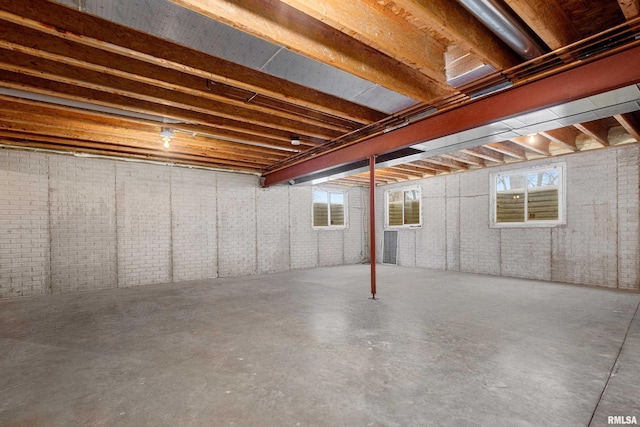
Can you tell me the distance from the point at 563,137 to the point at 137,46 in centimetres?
626

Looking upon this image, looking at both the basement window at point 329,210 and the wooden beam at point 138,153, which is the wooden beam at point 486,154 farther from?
the wooden beam at point 138,153

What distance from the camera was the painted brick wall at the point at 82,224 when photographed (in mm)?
5496

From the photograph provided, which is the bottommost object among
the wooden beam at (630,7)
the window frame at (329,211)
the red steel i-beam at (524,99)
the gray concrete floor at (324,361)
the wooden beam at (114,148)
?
the gray concrete floor at (324,361)

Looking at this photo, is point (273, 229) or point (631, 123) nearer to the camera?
point (631, 123)

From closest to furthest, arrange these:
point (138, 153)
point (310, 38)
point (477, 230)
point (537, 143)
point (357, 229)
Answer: point (310, 38)
point (537, 143)
point (138, 153)
point (477, 230)
point (357, 229)

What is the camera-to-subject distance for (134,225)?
6.24 meters

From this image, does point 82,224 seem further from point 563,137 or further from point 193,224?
point 563,137

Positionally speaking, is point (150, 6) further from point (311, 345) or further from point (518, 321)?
point (518, 321)

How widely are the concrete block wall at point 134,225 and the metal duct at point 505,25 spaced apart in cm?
633

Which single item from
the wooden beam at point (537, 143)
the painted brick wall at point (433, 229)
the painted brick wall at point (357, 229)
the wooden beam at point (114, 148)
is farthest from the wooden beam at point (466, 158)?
the wooden beam at point (114, 148)

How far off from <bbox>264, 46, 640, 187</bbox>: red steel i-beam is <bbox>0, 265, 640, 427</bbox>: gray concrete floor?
90.3 inches

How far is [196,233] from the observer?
6.95 m

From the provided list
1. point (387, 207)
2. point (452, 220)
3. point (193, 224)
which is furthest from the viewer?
point (387, 207)

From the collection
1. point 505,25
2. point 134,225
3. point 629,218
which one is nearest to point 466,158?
point 629,218
